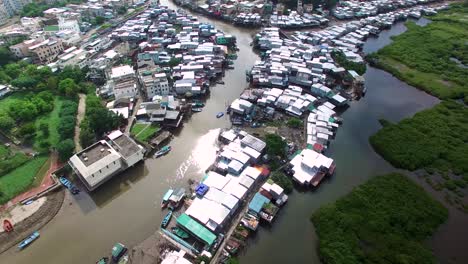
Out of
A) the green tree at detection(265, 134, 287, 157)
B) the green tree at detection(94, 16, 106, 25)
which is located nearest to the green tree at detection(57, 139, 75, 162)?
the green tree at detection(265, 134, 287, 157)

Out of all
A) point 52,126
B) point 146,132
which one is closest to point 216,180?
point 146,132

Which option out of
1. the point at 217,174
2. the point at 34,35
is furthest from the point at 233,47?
the point at 34,35

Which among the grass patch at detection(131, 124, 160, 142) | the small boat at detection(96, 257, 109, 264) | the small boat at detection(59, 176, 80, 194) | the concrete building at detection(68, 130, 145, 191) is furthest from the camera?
the grass patch at detection(131, 124, 160, 142)

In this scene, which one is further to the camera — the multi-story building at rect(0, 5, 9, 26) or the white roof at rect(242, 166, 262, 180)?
the multi-story building at rect(0, 5, 9, 26)

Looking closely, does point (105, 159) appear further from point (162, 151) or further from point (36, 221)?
point (36, 221)

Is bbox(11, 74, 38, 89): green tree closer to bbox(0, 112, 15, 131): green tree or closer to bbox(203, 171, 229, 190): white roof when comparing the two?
bbox(0, 112, 15, 131): green tree

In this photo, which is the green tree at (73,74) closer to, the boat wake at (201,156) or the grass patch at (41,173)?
the grass patch at (41,173)
